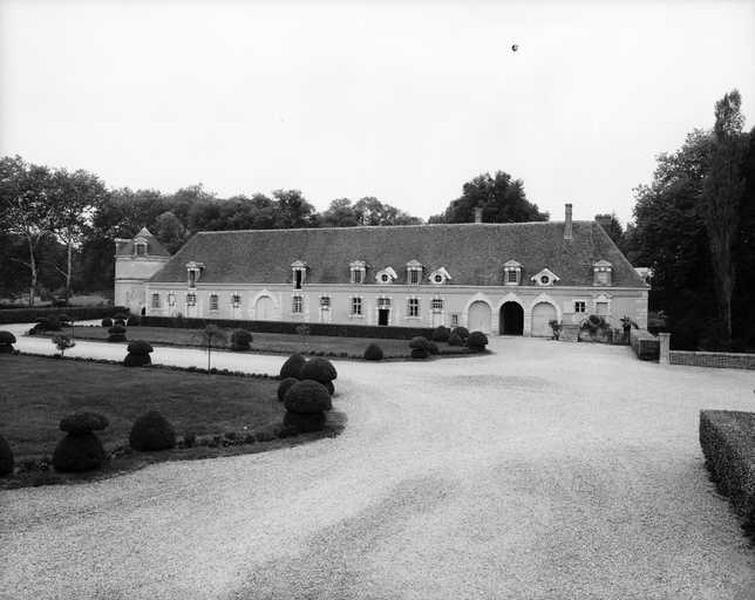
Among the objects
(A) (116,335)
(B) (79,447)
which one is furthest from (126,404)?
(A) (116,335)

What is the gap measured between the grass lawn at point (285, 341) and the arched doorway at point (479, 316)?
6.93 meters

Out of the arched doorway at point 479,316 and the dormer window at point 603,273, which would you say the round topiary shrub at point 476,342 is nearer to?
the arched doorway at point 479,316

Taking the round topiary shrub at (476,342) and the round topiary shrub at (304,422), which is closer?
the round topiary shrub at (304,422)

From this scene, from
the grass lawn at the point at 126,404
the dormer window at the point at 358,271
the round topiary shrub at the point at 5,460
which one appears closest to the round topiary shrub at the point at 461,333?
the dormer window at the point at 358,271

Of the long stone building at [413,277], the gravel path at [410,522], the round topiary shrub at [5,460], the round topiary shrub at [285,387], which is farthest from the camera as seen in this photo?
the long stone building at [413,277]

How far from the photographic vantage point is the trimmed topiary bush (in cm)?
1104

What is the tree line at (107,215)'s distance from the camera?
60219mm

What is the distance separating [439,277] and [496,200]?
72.0 ft

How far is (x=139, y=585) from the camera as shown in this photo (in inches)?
276

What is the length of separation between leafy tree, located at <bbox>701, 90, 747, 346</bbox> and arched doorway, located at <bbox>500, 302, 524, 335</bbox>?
42.1ft

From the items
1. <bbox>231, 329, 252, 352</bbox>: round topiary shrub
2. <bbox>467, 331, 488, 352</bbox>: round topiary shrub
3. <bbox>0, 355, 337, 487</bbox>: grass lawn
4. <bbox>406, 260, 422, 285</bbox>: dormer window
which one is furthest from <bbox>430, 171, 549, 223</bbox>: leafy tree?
<bbox>0, 355, 337, 487</bbox>: grass lawn

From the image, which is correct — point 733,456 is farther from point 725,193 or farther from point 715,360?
point 725,193

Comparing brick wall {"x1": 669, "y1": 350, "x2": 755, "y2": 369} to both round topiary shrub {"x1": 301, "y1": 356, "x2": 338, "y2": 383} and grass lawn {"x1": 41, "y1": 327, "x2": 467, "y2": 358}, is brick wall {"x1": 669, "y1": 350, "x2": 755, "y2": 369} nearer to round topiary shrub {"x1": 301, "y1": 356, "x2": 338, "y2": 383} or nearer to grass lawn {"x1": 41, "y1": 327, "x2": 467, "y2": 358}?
grass lawn {"x1": 41, "y1": 327, "x2": 467, "y2": 358}

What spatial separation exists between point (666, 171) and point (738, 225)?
1647 centimetres
